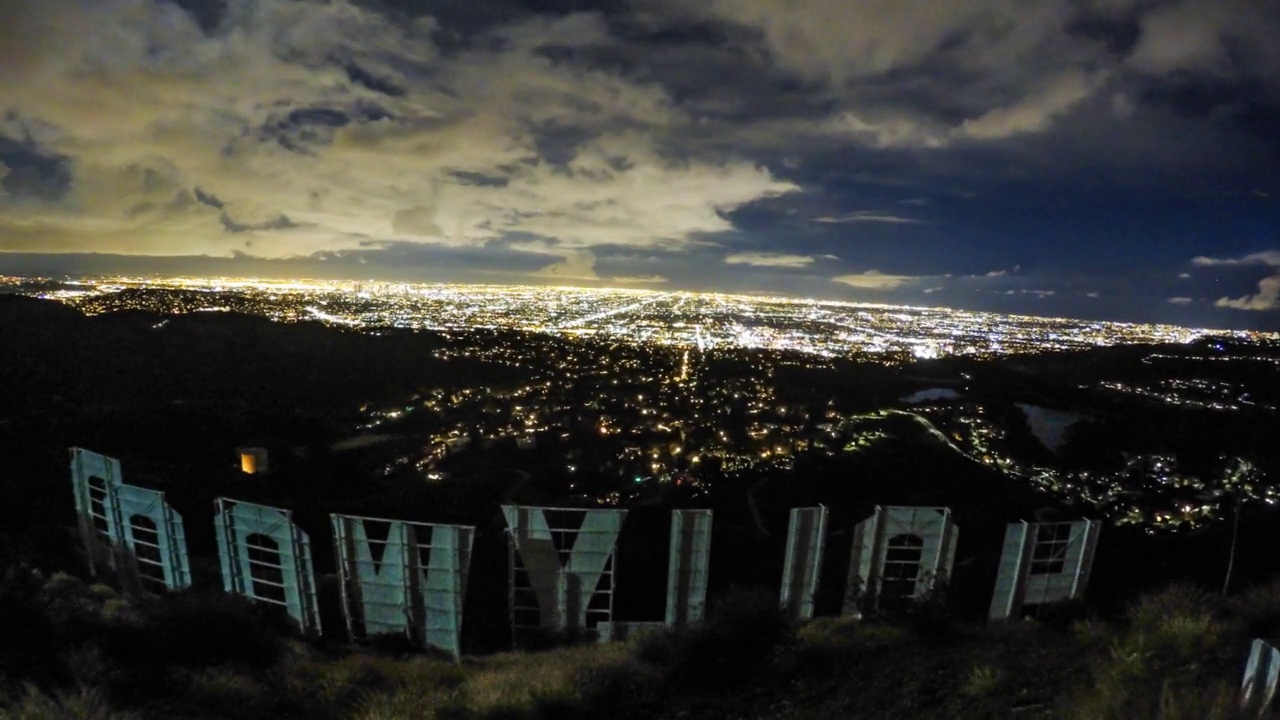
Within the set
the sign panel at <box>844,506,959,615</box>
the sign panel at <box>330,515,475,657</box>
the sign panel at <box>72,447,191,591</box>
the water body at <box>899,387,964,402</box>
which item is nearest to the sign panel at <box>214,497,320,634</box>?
the sign panel at <box>330,515,475,657</box>

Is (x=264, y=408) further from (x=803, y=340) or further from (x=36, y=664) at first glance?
(x=803, y=340)

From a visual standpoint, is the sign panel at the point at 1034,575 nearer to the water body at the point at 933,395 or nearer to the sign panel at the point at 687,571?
the sign panel at the point at 687,571

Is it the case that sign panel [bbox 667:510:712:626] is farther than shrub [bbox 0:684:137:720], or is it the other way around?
sign panel [bbox 667:510:712:626]

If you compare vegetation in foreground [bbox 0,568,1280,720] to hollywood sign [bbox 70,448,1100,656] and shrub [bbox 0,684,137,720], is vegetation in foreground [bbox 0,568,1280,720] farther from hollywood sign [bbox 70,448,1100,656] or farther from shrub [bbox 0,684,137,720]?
hollywood sign [bbox 70,448,1100,656]

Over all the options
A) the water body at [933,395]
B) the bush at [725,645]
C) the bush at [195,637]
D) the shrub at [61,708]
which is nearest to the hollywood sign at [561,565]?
the bush at [195,637]

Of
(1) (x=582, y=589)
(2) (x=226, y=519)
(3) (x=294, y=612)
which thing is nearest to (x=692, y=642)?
(1) (x=582, y=589)

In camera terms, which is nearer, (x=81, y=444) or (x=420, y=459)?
(x=81, y=444)

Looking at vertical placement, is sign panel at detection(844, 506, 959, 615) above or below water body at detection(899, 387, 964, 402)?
above
